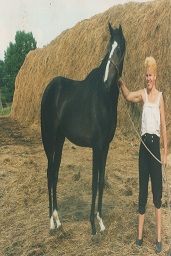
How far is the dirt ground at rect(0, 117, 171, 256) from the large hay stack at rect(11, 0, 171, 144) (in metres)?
2.66

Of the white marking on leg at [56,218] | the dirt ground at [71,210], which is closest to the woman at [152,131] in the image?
the dirt ground at [71,210]

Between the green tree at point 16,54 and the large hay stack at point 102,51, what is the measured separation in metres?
25.6

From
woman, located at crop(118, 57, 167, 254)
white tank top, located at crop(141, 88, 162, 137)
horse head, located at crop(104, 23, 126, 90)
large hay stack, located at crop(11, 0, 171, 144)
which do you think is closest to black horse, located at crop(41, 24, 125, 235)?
horse head, located at crop(104, 23, 126, 90)

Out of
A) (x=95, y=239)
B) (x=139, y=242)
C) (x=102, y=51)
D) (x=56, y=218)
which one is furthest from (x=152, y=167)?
(x=102, y=51)

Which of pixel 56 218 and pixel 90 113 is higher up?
pixel 90 113


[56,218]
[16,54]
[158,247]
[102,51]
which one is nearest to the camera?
[158,247]

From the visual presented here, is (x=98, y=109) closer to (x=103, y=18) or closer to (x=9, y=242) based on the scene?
(x=9, y=242)

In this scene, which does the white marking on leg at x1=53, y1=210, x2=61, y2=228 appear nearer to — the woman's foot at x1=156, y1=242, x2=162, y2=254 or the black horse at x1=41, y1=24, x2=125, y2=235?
the black horse at x1=41, y1=24, x2=125, y2=235

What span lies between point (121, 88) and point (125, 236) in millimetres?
2009

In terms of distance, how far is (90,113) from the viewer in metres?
4.63

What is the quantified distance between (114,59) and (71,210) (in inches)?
110

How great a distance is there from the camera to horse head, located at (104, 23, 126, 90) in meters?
4.07

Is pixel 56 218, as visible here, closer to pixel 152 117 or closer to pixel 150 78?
pixel 152 117

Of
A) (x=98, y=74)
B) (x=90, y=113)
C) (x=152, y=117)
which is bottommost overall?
(x=152, y=117)
